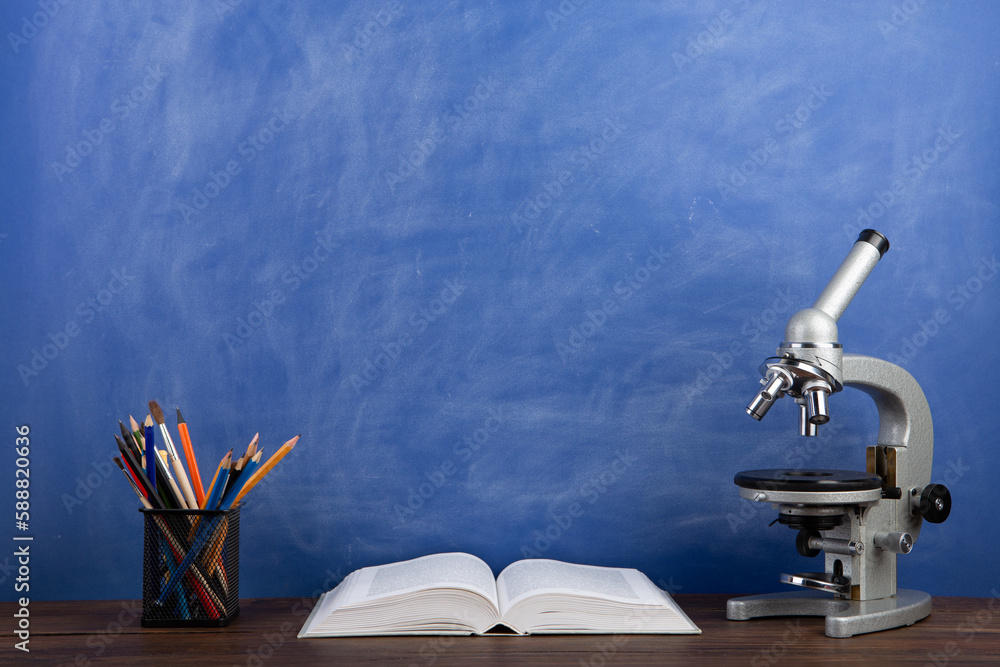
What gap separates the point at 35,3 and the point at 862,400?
4.26ft

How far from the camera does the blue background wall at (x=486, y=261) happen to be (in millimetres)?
1113

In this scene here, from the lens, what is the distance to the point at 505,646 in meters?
0.86

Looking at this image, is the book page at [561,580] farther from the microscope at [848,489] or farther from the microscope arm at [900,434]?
the microscope arm at [900,434]

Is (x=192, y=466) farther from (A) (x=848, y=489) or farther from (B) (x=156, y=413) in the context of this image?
(A) (x=848, y=489)

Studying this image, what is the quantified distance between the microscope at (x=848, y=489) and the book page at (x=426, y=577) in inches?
12.1

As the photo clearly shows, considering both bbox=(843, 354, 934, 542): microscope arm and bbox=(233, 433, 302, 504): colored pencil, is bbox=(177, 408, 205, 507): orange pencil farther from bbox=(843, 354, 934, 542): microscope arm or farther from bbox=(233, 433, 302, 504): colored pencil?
bbox=(843, 354, 934, 542): microscope arm

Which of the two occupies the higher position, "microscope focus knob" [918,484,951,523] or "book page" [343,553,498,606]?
"microscope focus knob" [918,484,951,523]

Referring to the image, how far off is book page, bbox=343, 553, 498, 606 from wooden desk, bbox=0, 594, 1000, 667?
56 millimetres

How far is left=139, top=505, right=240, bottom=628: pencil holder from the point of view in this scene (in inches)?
36.3

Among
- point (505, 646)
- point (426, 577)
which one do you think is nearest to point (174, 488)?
point (426, 577)

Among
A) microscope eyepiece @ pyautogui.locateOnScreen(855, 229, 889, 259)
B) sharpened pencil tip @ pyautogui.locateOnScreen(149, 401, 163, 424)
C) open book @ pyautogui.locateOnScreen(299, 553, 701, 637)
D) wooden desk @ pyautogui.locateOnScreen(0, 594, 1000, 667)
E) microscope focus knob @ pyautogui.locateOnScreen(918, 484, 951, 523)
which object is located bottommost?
wooden desk @ pyautogui.locateOnScreen(0, 594, 1000, 667)

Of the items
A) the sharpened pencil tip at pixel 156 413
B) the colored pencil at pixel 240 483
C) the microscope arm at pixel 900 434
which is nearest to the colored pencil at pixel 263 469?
the colored pencil at pixel 240 483

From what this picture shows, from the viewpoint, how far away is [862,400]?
1145 mm

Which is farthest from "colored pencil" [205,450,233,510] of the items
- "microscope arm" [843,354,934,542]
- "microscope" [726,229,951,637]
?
"microscope arm" [843,354,934,542]
